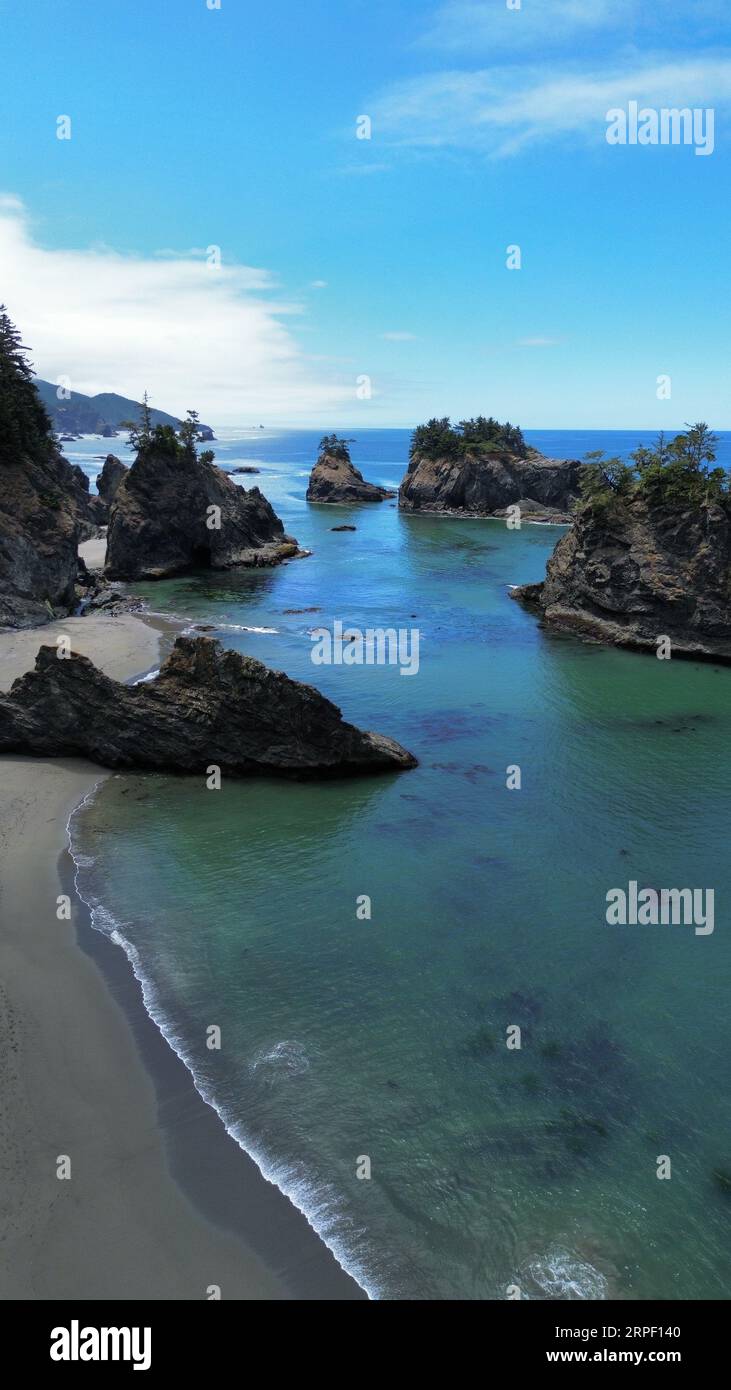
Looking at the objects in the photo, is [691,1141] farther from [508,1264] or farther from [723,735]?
[723,735]

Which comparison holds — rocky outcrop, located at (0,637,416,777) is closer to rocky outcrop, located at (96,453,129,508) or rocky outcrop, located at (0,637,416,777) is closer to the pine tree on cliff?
the pine tree on cliff

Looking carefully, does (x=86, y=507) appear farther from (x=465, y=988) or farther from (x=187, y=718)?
(x=465, y=988)

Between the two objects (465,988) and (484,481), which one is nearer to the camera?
(465,988)

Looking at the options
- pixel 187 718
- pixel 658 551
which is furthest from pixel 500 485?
pixel 187 718

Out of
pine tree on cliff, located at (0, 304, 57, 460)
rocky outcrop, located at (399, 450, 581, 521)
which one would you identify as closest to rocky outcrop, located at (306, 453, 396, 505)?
rocky outcrop, located at (399, 450, 581, 521)

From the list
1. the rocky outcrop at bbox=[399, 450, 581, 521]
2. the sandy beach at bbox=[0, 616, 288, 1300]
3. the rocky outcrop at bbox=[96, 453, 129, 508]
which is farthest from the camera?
the rocky outcrop at bbox=[399, 450, 581, 521]

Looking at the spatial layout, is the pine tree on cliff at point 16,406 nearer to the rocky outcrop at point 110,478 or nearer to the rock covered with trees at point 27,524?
the rock covered with trees at point 27,524

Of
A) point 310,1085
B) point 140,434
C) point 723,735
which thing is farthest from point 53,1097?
point 140,434
